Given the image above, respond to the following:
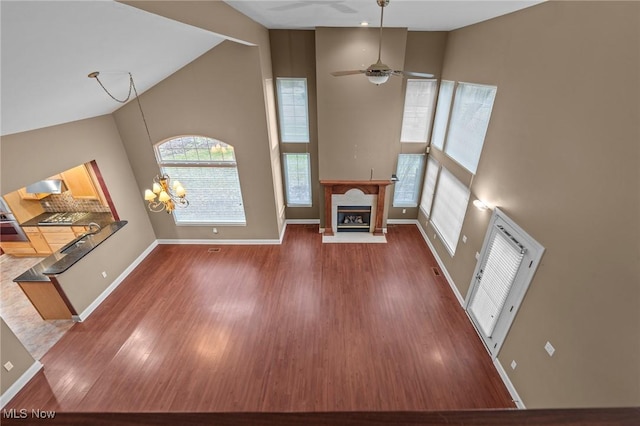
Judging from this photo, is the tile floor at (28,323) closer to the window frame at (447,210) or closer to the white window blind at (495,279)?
the white window blind at (495,279)

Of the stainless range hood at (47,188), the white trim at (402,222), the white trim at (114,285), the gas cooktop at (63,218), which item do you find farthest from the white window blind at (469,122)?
the stainless range hood at (47,188)

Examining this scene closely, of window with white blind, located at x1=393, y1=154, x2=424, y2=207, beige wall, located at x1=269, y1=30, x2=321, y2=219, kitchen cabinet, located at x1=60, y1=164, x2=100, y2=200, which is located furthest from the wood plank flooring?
beige wall, located at x1=269, y1=30, x2=321, y2=219

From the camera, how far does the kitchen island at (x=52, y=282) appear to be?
434 cm

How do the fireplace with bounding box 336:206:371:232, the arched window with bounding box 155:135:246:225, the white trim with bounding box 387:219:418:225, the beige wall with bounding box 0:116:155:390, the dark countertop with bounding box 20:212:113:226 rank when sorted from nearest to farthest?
the beige wall with bounding box 0:116:155:390, the arched window with bounding box 155:135:246:225, the dark countertop with bounding box 20:212:113:226, the fireplace with bounding box 336:206:371:232, the white trim with bounding box 387:219:418:225

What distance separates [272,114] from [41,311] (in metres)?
5.46

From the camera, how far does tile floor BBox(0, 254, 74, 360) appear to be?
4.33m

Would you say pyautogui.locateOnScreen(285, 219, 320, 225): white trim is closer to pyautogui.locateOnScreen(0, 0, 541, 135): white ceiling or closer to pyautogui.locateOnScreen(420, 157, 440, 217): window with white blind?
pyautogui.locateOnScreen(420, 157, 440, 217): window with white blind

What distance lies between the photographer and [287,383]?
3775 millimetres

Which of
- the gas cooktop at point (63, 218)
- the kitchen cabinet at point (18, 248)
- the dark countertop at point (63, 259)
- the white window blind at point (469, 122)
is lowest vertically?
the kitchen cabinet at point (18, 248)

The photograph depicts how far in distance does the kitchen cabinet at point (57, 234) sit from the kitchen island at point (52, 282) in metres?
1.66

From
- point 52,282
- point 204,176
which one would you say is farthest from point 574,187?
point 52,282

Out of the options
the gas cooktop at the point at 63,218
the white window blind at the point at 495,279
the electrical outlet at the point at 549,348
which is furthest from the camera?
the gas cooktop at the point at 63,218

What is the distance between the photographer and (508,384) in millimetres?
3670

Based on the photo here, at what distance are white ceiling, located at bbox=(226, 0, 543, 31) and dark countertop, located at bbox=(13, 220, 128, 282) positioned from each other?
15.1 ft
